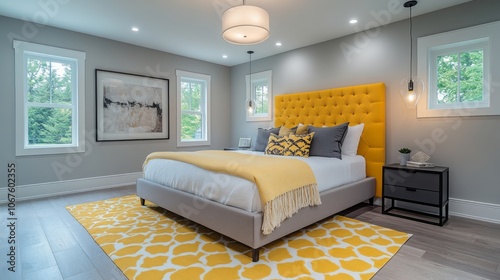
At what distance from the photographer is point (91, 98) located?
417cm

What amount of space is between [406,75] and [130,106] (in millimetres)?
4409

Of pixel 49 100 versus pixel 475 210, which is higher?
pixel 49 100

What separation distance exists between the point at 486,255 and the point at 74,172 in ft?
16.9

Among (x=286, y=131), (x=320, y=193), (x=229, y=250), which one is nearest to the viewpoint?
(x=229, y=250)

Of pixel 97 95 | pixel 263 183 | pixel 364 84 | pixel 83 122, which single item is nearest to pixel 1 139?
pixel 83 122

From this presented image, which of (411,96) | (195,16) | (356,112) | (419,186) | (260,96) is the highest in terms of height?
(195,16)

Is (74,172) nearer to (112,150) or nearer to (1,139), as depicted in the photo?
(112,150)

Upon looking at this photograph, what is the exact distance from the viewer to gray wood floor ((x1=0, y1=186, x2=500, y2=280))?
5.96ft

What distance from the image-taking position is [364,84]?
3760 millimetres

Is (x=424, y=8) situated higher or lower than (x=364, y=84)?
higher

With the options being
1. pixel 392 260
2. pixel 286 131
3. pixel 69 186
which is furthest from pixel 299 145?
pixel 69 186

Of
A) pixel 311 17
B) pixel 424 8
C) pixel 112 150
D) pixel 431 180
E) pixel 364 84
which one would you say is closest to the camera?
pixel 431 180

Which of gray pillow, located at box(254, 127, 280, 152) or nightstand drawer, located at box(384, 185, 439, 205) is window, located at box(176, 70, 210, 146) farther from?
nightstand drawer, located at box(384, 185, 439, 205)

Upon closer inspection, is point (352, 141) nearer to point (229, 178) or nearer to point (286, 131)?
point (286, 131)
